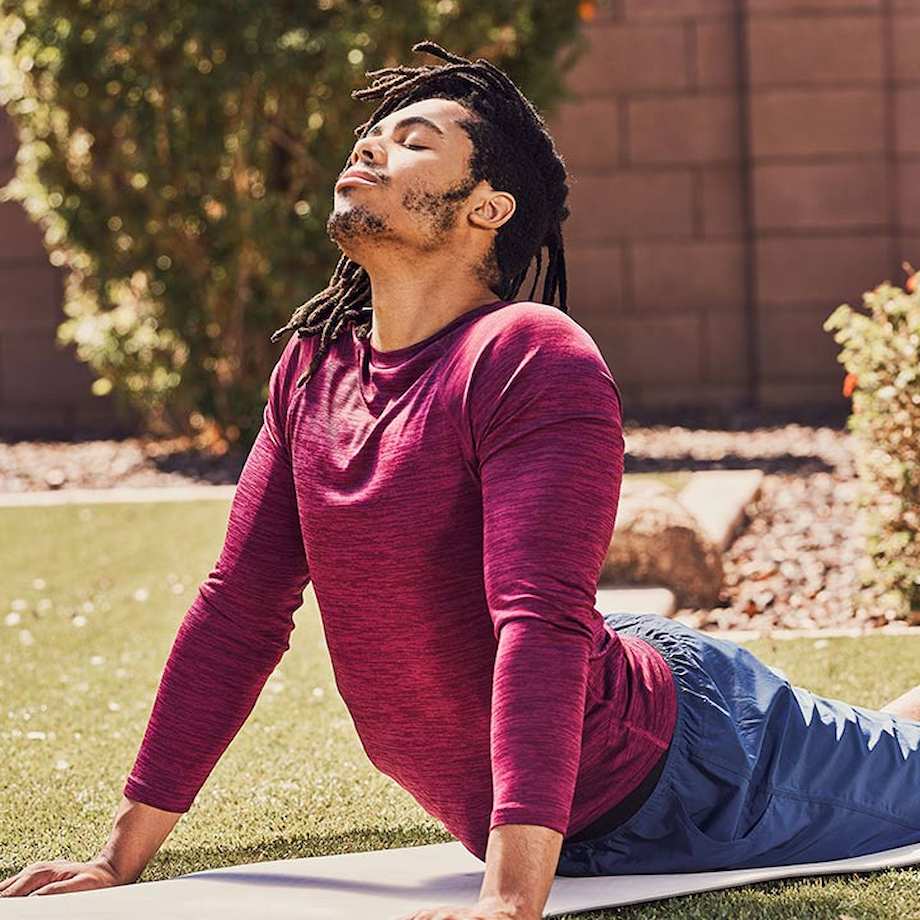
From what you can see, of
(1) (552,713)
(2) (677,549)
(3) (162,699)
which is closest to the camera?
(1) (552,713)

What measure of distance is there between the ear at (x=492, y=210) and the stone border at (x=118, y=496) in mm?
5500

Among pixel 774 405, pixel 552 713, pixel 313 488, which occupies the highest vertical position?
pixel 313 488

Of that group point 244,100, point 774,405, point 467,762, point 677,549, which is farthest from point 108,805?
point 774,405

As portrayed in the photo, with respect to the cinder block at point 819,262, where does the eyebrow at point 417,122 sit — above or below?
above

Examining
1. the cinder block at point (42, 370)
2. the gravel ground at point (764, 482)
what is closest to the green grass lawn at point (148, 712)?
the gravel ground at point (764, 482)

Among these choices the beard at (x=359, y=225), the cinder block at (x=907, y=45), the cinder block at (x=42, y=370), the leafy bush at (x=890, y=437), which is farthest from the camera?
the cinder block at (x=42, y=370)

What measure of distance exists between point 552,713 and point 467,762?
1.57 feet

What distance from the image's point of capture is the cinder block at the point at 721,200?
36.6 ft

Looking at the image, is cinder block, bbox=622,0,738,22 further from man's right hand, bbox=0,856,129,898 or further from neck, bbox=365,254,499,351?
man's right hand, bbox=0,856,129,898

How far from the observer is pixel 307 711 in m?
4.96

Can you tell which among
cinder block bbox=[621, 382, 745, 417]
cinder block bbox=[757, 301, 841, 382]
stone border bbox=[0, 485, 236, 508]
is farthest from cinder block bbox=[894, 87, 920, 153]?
stone border bbox=[0, 485, 236, 508]

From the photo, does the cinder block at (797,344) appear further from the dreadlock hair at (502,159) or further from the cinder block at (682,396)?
the dreadlock hair at (502,159)

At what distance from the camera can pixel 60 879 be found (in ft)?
9.68

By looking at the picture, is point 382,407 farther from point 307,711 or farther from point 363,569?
point 307,711
